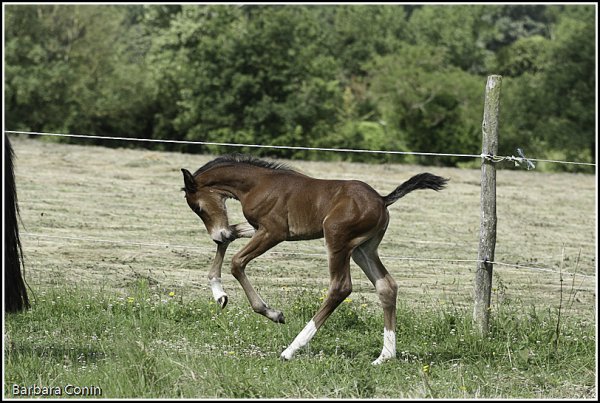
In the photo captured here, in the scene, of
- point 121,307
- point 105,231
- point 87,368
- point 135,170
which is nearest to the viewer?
point 87,368

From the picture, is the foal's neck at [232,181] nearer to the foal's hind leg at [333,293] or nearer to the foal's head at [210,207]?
the foal's head at [210,207]

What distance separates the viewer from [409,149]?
3294 cm

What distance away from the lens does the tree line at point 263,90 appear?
3077 centimetres

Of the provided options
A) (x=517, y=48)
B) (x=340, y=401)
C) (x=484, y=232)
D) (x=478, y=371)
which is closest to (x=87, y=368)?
(x=340, y=401)

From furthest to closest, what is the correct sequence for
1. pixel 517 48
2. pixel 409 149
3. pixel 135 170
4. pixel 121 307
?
pixel 517 48, pixel 409 149, pixel 135 170, pixel 121 307

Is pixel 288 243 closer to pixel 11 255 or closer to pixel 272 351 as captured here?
pixel 272 351

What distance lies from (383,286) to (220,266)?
1317 millimetres

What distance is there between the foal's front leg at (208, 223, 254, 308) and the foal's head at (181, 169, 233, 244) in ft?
0.25

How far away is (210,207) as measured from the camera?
7.02 m

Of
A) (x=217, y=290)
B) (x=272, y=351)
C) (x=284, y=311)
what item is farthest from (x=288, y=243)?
(x=217, y=290)

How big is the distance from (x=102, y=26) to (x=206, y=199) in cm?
2901

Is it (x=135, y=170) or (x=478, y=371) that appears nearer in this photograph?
(x=478, y=371)

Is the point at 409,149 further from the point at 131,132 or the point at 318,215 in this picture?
the point at 318,215

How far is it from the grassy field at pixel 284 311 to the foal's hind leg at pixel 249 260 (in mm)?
407
